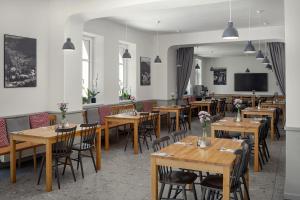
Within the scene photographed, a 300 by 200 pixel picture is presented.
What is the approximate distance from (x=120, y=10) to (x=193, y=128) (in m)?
5.23

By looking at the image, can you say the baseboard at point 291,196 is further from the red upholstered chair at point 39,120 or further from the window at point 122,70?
the window at point 122,70

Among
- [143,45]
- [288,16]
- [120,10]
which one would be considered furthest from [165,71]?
[288,16]

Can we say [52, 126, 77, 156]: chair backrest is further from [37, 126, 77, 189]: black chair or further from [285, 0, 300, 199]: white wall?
[285, 0, 300, 199]: white wall

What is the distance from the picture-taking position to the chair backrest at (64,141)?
4.44 m

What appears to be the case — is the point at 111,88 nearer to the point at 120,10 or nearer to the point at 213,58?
the point at 120,10

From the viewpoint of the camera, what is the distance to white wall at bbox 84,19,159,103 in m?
8.32

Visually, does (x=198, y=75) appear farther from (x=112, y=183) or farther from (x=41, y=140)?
(x=41, y=140)

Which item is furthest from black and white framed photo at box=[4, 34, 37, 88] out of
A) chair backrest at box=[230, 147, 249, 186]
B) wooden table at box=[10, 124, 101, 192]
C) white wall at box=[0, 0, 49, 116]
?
chair backrest at box=[230, 147, 249, 186]

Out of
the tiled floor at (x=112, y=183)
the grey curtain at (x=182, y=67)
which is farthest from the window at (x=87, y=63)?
the grey curtain at (x=182, y=67)

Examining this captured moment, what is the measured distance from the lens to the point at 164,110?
9.09 m

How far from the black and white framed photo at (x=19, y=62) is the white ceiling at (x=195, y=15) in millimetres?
1855

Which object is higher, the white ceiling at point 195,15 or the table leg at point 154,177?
the white ceiling at point 195,15

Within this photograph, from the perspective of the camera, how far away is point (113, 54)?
28.6 feet

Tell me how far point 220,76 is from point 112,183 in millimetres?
13305
